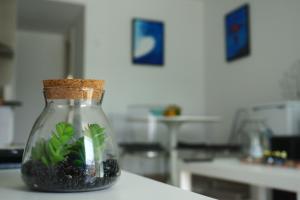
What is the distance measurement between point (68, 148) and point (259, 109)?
252 cm

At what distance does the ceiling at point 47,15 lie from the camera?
4004mm

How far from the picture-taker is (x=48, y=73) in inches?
206

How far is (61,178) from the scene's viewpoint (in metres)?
0.53

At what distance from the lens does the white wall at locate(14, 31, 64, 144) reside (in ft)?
16.4

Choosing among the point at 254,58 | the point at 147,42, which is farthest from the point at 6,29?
the point at 254,58

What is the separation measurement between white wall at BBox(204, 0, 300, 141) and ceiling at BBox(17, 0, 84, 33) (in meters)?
1.60

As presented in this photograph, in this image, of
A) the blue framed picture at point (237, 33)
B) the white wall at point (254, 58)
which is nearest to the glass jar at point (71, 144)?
the white wall at point (254, 58)

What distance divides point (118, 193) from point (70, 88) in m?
0.18

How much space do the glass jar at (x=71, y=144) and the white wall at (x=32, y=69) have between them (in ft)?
14.8

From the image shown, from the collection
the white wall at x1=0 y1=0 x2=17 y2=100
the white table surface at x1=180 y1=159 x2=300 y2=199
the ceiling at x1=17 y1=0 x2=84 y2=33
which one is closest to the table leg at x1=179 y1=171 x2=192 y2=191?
the white table surface at x1=180 y1=159 x2=300 y2=199

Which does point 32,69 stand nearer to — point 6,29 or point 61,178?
point 6,29

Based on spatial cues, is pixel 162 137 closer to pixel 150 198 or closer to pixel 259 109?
pixel 259 109

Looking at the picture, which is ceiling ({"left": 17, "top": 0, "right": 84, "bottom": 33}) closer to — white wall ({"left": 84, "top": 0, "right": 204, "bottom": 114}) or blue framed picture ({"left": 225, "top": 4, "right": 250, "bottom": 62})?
white wall ({"left": 84, "top": 0, "right": 204, "bottom": 114})

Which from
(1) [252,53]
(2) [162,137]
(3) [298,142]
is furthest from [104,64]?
(3) [298,142]
